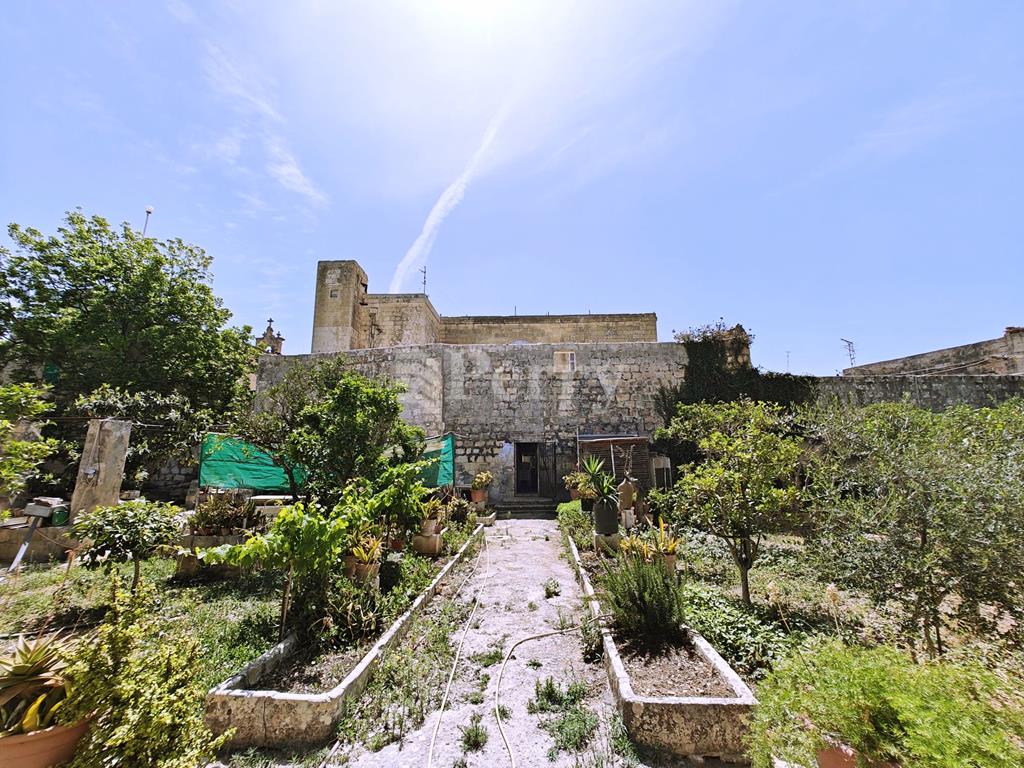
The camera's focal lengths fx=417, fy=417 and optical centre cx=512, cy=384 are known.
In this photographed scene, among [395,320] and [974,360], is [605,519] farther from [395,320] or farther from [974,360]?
[974,360]

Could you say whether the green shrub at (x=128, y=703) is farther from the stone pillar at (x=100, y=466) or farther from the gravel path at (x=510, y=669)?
the stone pillar at (x=100, y=466)

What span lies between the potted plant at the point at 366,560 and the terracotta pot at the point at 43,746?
3210 mm

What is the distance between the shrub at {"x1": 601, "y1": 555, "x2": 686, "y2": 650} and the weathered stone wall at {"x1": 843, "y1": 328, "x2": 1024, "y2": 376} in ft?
65.9

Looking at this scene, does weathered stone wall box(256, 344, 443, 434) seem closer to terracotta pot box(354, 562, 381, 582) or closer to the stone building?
the stone building

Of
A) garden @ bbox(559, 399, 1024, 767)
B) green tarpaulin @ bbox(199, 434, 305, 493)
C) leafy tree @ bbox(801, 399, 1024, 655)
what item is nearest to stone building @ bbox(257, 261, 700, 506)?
green tarpaulin @ bbox(199, 434, 305, 493)

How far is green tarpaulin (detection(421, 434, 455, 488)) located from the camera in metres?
12.1

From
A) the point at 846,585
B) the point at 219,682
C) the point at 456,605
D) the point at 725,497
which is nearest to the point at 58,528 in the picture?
the point at 219,682

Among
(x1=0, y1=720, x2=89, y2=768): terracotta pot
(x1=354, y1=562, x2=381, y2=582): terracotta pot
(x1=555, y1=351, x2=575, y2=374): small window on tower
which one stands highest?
(x1=555, y1=351, x2=575, y2=374): small window on tower

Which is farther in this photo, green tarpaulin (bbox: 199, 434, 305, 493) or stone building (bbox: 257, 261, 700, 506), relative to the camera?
stone building (bbox: 257, 261, 700, 506)

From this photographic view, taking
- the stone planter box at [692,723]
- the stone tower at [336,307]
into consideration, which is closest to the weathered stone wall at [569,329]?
the stone tower at [336,307]

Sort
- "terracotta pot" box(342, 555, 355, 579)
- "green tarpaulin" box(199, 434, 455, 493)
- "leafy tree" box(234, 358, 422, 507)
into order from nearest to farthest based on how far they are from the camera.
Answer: "terracotta pot" box(342, 555, 355, 579), "leafy tree" box(234, 358, 422, 507), "green tarpaulin" box(199, 434, 455, 493)

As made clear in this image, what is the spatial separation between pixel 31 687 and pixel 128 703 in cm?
51

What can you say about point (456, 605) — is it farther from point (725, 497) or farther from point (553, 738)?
point (725, 497)

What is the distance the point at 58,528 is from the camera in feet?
26.7
